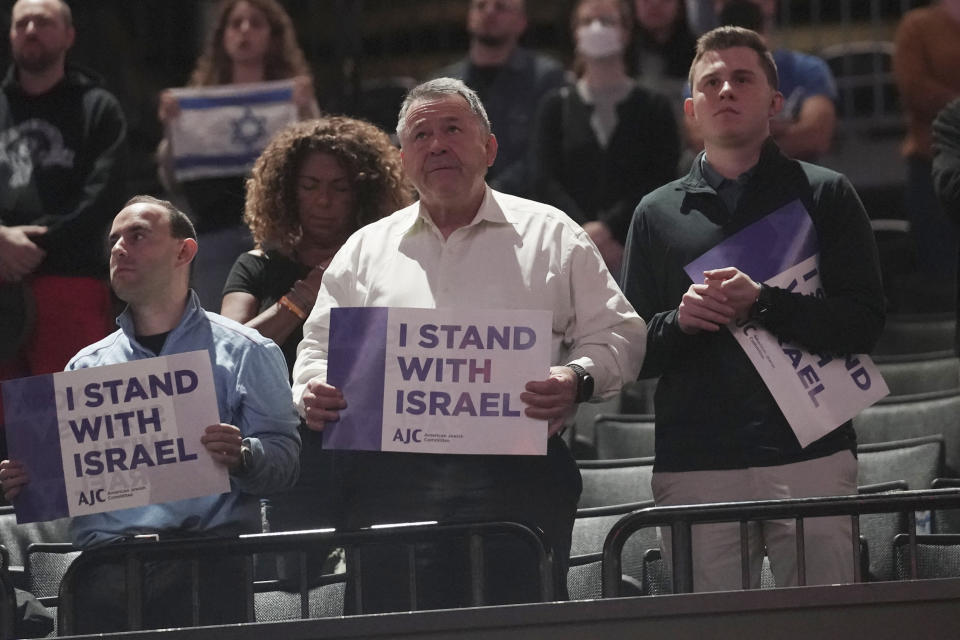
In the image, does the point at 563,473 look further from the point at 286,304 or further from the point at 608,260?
the point at 608,260

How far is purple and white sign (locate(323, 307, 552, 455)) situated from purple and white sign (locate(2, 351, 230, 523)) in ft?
1.09

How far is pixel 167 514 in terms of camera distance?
14.1 feet

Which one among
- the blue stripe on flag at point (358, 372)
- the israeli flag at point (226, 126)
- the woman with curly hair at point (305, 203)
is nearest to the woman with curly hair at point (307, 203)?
the woman with curly hair at point (305, 203)

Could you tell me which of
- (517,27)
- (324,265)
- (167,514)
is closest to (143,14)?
(517,27)

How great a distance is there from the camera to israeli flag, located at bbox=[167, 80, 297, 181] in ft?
22.0

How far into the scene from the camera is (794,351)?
444 cm

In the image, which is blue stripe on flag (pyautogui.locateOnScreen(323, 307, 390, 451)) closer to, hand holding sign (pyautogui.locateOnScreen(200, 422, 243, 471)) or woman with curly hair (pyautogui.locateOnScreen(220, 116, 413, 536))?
hand holding sign (pyautogui.locateOnScreen(200, 422, 243, 471))

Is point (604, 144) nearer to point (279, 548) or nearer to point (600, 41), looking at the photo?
point (600, 41)

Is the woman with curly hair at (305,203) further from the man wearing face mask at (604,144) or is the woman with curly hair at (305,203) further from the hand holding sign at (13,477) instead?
the man wearing face mask at (604,144)

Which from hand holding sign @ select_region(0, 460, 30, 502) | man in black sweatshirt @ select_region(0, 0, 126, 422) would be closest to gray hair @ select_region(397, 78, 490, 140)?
hand holding sign @ select_region(0, 460, 30, 502)

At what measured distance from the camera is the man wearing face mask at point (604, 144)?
6898mm

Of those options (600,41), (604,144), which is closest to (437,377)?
(604,144)

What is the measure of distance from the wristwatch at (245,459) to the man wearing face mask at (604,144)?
112 inches

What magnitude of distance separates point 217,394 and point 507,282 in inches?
31.4
